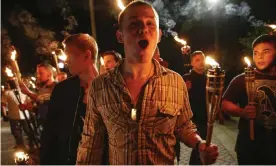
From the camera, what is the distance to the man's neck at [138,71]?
273 cm

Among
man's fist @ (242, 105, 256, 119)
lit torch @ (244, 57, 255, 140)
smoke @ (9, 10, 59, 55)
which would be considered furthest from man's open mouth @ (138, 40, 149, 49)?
smoke @ (9, 10, 59, 55)

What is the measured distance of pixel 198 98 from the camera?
240 inches

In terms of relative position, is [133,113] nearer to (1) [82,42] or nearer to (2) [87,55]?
(2) [87,55]

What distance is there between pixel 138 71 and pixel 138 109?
369 mm

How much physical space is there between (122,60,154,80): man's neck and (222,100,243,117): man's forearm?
1793 millimetres

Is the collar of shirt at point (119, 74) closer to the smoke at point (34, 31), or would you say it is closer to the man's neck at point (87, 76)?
the man's neck at point (87, 76)

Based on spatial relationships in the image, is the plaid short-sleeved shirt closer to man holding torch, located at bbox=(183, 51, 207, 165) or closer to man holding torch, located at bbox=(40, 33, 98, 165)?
man holding torch, located at bbox=(40, 33, 98, 165)

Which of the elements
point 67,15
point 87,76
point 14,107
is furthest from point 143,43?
point 67,15

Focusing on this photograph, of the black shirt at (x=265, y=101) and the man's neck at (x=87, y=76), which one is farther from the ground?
the man's neck at (x=87, y=76)

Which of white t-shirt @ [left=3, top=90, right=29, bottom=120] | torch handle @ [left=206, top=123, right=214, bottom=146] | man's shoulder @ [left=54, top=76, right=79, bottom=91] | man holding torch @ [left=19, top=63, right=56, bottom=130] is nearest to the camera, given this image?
torch handle @ [left=206, top=123, right=214, bottom=146]

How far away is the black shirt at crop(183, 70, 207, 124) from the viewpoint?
599 cm

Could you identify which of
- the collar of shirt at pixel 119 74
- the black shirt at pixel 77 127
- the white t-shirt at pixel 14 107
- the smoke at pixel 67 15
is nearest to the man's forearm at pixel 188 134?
the collar of shirt at pixel 119 74

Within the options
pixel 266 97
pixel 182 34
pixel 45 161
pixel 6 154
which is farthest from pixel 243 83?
pixel 182 34

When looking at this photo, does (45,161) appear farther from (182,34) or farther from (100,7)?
(182,34)
